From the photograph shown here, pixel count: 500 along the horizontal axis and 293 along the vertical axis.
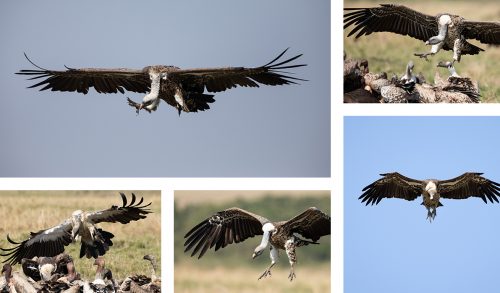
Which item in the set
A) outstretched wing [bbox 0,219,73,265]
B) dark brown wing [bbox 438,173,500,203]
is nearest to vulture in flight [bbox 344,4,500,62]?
dark brown wing [bbox 438,173,500,203]

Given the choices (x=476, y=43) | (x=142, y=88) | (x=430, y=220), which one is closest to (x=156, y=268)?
(x=142, y=88)

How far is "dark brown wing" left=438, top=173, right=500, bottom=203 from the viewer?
9102 millimetres

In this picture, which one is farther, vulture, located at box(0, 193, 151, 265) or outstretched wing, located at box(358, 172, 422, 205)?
vulture, located at box(0, 193, 151, 265)

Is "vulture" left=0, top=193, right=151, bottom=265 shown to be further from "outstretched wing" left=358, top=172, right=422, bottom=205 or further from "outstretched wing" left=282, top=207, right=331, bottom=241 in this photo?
"outstretched wing" left=358, top=172, right=422, bottom=205

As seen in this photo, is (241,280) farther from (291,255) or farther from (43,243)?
(43,243)

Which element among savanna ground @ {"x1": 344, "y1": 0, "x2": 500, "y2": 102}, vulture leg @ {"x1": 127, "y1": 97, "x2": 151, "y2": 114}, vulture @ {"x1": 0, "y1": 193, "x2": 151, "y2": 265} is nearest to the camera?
vulture leg @ {"x1": 127, "y1": 97, "x2": 151, "y2": 114}

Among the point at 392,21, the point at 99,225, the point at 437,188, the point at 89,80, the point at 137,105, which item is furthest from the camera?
the point at 89,80

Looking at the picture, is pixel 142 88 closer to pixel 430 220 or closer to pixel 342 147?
pixel 342 147

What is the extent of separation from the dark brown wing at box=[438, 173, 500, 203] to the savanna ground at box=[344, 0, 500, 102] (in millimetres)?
583

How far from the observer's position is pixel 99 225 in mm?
9352

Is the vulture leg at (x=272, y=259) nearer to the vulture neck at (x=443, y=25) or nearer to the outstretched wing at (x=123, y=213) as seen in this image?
the outstretched wing at (x=123, y=213)

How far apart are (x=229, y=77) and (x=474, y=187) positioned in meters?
1.92

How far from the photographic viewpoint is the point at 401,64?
9266 mm

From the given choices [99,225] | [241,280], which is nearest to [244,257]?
[241,280]
